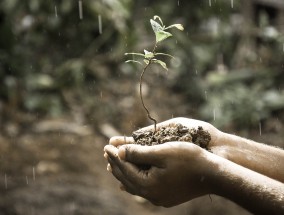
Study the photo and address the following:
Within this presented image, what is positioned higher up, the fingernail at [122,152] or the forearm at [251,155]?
the fingernail at [122,152]

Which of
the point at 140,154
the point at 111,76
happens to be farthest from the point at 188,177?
the point at 111,76

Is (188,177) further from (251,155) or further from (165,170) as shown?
(251,155)

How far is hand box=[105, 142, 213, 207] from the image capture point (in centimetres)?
201

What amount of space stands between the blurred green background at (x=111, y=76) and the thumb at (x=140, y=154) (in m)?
3.08

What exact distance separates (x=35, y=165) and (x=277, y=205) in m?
4.34

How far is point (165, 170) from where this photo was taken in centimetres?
203

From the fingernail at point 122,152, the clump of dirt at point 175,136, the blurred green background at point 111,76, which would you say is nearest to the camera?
the fingernail at point 122,152

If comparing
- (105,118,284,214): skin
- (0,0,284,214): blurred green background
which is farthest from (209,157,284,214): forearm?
(0,0,284,214): blurred green background

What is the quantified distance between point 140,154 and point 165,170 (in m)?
0.14

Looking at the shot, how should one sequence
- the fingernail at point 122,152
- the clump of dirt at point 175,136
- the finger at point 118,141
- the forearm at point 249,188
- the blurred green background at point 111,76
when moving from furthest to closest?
the blurred green background at point 111,76
the finger at point 118,141
the clump of dirt at point 175,136
the fingernail at point 122,152
the forearm at point 249,188

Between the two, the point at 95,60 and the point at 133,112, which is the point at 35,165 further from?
the point at 95,60

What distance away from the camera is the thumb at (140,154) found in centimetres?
202

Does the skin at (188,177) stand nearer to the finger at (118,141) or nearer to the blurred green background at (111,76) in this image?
the finger at (118,141)

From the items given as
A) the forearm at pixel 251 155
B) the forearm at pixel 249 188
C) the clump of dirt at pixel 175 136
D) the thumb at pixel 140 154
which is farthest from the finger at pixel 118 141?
the forearm at pixel 249 188
